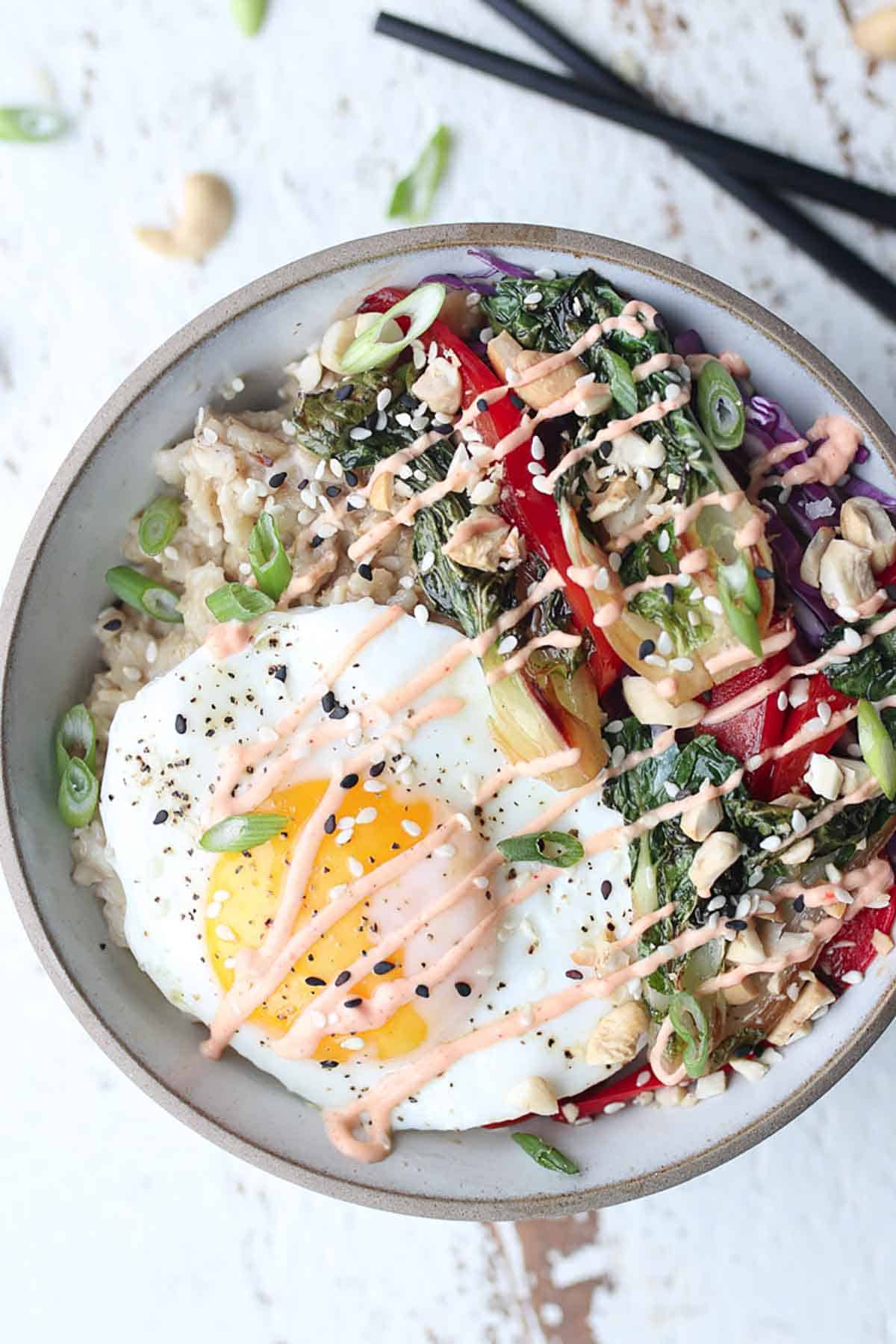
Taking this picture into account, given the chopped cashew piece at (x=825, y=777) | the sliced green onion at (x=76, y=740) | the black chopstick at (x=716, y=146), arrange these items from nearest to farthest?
the chopped cashew piece at (x=825, y=777), the sliced green onion at (x=76, y=740), the black chopstick at (x=716, y=146)

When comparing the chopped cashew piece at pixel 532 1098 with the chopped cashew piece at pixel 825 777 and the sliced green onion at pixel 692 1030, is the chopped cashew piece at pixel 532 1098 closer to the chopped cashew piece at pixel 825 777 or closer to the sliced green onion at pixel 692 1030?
the sliced green onion at pixel 692 1030

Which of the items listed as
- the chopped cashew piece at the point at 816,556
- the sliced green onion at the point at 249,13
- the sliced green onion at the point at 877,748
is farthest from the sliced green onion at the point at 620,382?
the sliced green onion at the point at 249,13

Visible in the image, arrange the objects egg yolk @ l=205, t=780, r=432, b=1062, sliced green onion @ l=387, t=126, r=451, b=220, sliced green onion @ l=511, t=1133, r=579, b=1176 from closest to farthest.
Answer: egg yolk @ l=205, t=780, r=432, b=1062 < sliced green onion @ l=511, t=1133, r=579, b=1176 < sliced green onion @ l=387, t=126, r=451, b=220

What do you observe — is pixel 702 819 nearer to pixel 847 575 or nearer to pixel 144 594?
pixel 847 575

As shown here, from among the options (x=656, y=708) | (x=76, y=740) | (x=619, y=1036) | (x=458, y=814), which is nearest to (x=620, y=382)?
(x=656, y=708)

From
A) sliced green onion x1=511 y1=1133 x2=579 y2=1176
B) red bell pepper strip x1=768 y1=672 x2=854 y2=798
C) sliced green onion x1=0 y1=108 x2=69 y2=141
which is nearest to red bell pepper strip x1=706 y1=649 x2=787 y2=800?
red bell pepper strip x1=768 y1=672 x2=854 y2=798

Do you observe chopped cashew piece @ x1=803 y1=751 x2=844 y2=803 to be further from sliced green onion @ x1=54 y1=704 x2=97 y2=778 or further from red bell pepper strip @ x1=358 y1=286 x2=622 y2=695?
sliced green onion @ x1=54 y1=704 x2=97 y2=778
